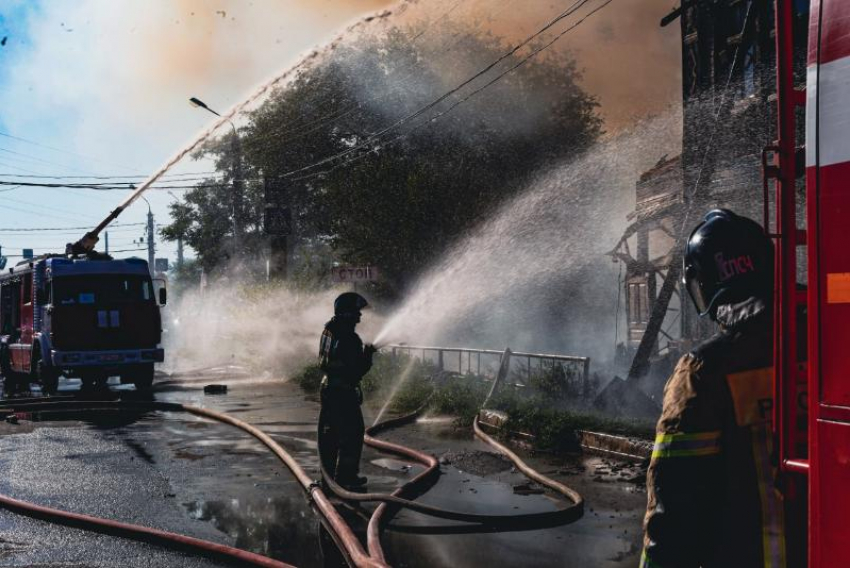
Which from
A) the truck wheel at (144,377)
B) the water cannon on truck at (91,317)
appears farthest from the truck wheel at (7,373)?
the truck wheel at (144,377)

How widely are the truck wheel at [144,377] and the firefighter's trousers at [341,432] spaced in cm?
1256

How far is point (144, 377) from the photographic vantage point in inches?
753


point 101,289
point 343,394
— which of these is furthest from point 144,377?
point 343,394

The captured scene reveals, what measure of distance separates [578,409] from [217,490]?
5.52 metres

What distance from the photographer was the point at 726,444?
7.52 feet

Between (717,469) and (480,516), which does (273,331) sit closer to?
(480,516)

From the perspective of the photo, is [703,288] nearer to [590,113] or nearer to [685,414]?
[685,414]

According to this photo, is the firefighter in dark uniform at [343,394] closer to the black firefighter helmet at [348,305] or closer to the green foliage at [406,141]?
the black firefighter helmet at [348,305]

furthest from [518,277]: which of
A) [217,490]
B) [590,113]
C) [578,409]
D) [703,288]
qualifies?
[703,288]

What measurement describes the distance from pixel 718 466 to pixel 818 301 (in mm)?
508

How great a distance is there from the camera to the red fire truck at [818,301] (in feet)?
7.18

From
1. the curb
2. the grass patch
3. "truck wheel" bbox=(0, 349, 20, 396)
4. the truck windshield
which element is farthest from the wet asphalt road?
"truck wheel" bbox=(0, 349, 20, 396)

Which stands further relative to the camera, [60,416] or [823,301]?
[60,416]

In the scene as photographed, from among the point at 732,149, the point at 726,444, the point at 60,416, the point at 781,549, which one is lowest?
the point at 60,416
